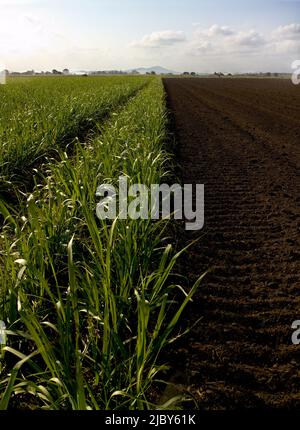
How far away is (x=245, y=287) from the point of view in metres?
3.01

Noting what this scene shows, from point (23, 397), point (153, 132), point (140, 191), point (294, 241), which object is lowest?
point (23, 397)

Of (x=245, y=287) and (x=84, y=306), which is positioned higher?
(x=84, y=306)

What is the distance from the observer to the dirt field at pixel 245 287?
6.84ft

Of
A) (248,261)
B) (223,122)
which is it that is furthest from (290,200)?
(223,122)

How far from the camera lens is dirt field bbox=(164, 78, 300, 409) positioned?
2084 millimetres

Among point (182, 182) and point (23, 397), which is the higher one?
point (182, 182)

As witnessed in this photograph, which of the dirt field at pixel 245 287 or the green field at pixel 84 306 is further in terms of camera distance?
the dirt field at pixel 245 287

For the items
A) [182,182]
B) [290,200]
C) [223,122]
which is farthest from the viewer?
[223,122]

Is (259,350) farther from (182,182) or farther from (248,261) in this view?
(182,182)

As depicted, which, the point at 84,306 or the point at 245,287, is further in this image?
the point at 245,287

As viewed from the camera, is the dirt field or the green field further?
the dirt field

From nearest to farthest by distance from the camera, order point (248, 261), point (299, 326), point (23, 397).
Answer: point (23, 397)
point (299, 326)
point (248, 261)

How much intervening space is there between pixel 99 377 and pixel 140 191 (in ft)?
4.95

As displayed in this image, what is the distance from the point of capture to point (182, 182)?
229 inches
